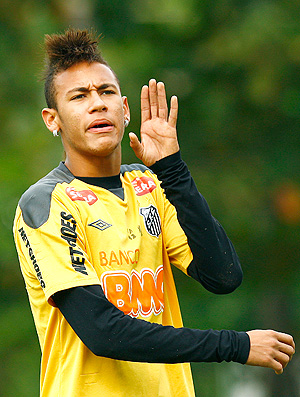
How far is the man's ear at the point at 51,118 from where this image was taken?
355 centimetres

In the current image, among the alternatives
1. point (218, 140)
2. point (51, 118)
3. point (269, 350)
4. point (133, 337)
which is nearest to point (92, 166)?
point (51, 118)

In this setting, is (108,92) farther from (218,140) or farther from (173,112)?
(218,140)

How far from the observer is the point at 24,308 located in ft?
33.6

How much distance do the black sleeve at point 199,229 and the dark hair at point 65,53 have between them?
0.65m

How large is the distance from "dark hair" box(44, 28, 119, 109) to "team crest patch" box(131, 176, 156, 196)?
1.76 feet

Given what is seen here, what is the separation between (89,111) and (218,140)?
6.59 meters

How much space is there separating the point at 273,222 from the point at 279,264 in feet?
1.96

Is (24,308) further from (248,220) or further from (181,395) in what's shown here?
(181,395)

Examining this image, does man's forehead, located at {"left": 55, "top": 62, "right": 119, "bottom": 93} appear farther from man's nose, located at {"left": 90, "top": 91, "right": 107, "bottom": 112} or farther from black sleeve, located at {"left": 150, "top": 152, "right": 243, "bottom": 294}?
black sleeve, located at {"left": 150, "top": 152, "right": 243, "bottom": 294}

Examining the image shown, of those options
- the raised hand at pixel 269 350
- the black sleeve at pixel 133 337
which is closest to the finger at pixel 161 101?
the black sleeve at pixel 133 337

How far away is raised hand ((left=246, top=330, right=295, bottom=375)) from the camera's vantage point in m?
2.97

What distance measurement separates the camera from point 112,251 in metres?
3.20

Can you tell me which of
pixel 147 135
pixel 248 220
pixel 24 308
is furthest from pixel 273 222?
pixel 147 135

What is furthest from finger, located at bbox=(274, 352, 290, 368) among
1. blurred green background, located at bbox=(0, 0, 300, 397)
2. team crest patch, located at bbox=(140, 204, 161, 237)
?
blurred green background, located at bbox=(0, 0, 300, 397)
